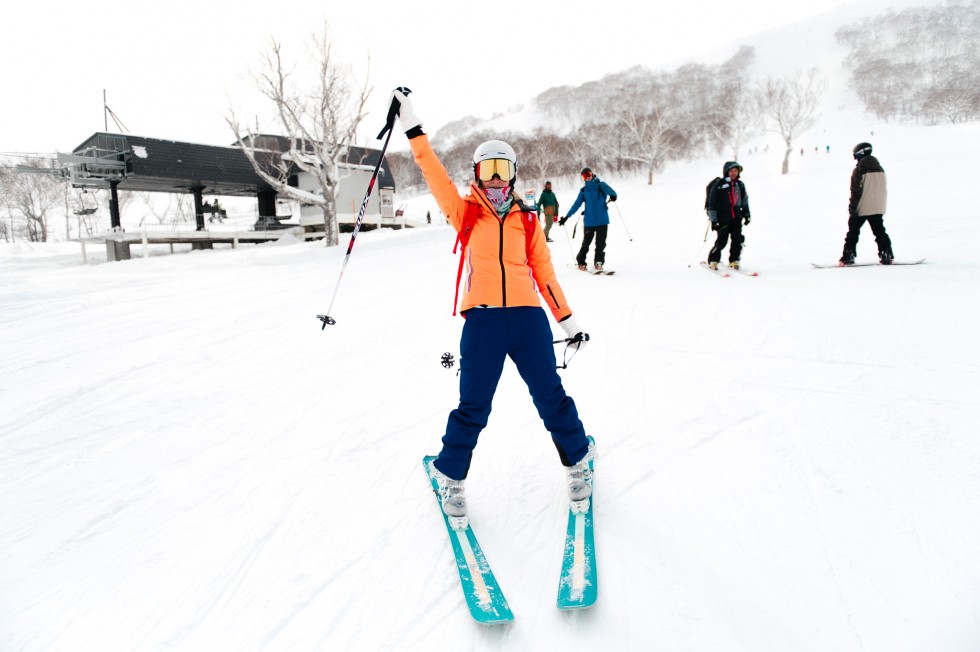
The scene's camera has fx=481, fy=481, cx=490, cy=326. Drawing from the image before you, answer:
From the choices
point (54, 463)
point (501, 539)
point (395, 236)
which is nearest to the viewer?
point (501, 539)

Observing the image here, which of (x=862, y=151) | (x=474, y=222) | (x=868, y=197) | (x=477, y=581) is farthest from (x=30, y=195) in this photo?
(x=868, y=197)

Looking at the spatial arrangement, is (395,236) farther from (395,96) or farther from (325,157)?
(395,96)

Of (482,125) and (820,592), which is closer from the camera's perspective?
(820,592)

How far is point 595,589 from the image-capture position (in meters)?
1.95

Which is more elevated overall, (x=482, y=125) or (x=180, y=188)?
(x=482, y=125)

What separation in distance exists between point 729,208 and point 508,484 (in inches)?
285

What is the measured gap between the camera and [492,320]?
2.32 metres

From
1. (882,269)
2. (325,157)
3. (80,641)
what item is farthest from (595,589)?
(325,157)

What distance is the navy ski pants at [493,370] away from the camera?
2307 millimetres

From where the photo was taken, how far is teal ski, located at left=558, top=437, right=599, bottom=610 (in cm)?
192

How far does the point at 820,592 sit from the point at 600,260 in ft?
23.5

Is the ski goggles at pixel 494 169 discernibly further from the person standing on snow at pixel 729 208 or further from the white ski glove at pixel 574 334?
the person standing on snow at pixel 729 208

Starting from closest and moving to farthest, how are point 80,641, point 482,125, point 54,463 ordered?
point 80,641
point 54,463
point 482,125

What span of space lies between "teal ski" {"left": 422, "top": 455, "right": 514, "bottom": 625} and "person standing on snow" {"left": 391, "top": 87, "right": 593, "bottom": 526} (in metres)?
0.12
